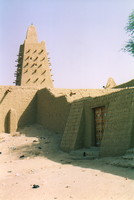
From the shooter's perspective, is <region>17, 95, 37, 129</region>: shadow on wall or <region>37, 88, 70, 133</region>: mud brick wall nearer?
<region>37, 88, 70, 133</region>: mud brick wall

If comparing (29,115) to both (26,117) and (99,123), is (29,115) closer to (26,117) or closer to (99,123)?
(26,117)

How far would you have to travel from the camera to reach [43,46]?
30484mm

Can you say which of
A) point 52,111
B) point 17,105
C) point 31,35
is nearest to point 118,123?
point 52,111

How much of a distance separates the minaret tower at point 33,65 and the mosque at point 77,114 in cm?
903

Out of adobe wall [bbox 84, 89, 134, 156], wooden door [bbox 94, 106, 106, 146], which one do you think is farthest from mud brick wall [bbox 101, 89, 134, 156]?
wooden door [bbox 94, 106, 106, 146]

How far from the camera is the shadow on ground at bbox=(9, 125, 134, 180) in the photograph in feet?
26.0

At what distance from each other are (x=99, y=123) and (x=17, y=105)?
29.1 feet

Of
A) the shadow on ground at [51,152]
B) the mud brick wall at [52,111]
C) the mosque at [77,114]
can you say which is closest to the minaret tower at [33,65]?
the mosque at [77,114]

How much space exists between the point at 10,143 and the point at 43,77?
49.1 ft

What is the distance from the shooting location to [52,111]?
55.7ft

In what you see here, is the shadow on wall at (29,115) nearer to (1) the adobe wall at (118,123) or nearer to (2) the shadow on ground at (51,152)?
(2) the shadow on ground at (51,152)

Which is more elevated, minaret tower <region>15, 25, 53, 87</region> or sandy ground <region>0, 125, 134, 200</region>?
minaret tower <region>15, 25, 53, 87</region>

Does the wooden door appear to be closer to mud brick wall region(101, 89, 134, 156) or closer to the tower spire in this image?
mud brick wall region(101, 89, 134, 156)

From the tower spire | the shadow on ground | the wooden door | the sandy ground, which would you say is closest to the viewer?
the sandy ground
